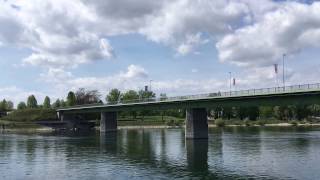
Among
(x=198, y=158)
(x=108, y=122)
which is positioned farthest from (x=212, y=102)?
(x=108, y=122)

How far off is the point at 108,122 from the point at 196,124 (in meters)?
66.7

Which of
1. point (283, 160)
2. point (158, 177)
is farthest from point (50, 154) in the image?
point (283, 160)

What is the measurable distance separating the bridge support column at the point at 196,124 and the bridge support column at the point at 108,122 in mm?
61760

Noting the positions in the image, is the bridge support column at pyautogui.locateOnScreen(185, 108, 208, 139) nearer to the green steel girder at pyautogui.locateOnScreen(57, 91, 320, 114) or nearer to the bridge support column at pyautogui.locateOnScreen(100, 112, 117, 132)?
the green steel girder at pyautogui.locateOnScreen(57, 91, 320, 114)

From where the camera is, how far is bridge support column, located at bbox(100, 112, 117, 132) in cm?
17982

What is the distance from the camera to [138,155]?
283ft

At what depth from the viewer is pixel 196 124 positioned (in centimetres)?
12212

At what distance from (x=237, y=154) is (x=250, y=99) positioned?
1911 cm

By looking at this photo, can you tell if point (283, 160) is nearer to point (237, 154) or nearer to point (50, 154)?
point (237, 154)

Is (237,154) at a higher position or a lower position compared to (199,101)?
lower

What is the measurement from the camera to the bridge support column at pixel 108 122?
17982cm

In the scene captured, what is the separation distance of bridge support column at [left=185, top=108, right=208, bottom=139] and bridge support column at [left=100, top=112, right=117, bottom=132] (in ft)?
203

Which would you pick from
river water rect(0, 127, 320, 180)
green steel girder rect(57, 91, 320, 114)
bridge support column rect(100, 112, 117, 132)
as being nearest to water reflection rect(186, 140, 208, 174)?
river water rect(0, 127, 320, 180)

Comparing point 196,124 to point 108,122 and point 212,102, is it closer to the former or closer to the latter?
point 212,102
